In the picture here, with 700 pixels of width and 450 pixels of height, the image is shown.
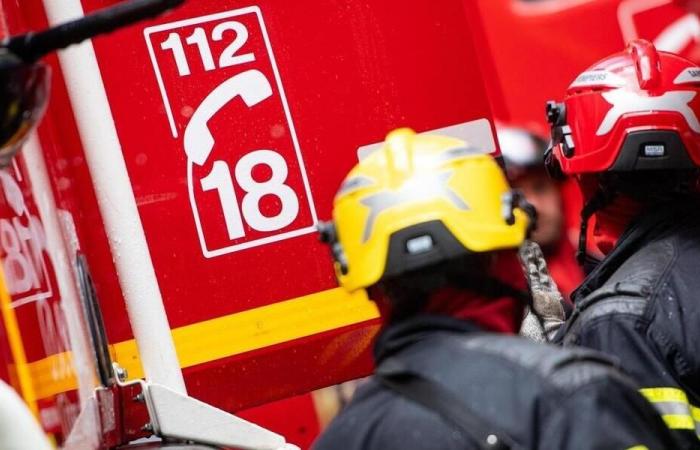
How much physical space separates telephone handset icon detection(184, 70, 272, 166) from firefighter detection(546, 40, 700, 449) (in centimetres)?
82

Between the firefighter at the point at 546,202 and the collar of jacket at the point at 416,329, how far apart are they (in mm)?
4605

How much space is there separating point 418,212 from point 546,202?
480 centimetres

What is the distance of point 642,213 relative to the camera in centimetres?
365

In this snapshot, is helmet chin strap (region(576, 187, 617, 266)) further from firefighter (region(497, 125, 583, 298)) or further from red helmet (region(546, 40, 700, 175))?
firefighter (region(497, 125, 583, 298))

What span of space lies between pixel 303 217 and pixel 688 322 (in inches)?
35.2

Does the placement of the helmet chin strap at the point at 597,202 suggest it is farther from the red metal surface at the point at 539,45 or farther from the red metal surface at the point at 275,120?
the red metal surface at the point at 539,45

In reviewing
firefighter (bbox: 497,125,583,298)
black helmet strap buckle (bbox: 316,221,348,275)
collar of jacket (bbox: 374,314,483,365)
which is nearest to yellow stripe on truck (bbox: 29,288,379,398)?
black helmet strap buckle (bbox: 316,221,348,275)

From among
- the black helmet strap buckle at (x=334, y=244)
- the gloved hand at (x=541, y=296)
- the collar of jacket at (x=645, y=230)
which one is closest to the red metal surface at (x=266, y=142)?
the collar of jacket at (x=645, y=230)

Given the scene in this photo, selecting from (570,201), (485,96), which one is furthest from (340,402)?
(485,96)

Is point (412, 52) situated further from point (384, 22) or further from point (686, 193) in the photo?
point (686, 193)

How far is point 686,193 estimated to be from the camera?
369cm

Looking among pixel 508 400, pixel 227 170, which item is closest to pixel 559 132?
pixel 227 170

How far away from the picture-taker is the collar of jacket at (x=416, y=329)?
242 cm

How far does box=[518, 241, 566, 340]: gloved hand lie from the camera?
4.08 meters
